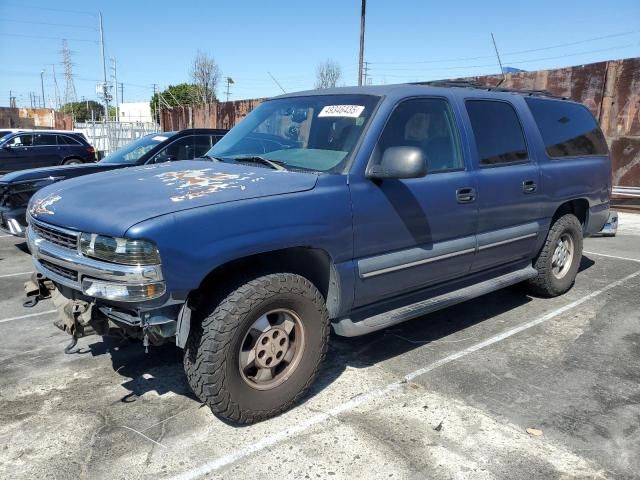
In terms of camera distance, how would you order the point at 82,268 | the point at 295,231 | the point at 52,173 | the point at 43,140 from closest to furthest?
the point at 82,268 < the point at 295,231 < the point at 52,173 < the point at 43,140

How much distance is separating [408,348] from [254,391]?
1.60 metres

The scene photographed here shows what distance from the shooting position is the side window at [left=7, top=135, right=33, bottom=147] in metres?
15.7

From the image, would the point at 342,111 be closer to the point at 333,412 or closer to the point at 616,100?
the point at 333,412

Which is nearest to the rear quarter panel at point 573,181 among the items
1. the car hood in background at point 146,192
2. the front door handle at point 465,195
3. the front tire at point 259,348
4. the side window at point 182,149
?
the front door handle at point 465,195

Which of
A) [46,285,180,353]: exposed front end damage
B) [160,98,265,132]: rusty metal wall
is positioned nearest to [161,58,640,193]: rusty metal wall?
[160,98,265,132]: rusty metal wall

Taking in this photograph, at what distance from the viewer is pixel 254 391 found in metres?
2.98

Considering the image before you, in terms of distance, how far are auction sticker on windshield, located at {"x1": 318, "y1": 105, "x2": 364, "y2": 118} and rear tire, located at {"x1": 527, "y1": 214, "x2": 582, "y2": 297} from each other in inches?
103

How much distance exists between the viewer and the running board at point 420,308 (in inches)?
134

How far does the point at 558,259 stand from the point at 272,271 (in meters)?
3.66

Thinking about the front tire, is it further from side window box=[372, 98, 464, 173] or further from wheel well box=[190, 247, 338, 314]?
side window box=[372, 98, 464, 173]

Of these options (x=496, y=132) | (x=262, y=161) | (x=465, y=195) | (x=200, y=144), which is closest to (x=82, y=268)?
(x=262, y=161)

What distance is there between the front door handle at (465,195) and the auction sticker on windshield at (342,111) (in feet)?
3.14

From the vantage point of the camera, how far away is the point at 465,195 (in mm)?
3930

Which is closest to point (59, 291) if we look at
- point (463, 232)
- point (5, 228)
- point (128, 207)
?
point (128, 207)
